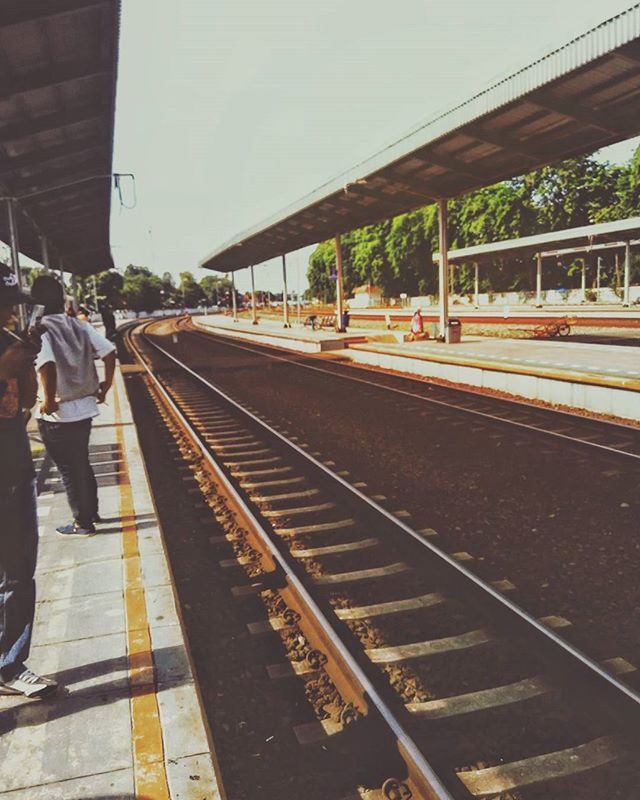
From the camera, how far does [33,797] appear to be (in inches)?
94.7

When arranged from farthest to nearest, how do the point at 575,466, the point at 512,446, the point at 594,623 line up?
the point at 512,446 → the point at 575,466 → the point at 594,623

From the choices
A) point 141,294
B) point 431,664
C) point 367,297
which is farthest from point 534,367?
point 141,294

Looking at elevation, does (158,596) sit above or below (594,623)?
above

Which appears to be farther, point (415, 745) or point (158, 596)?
point (158, 596)

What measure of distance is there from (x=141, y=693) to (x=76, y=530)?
8.30ft

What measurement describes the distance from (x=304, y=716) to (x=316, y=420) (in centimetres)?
819

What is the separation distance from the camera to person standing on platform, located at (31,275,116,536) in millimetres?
4562

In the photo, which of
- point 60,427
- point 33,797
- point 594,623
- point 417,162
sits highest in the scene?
point 417,162

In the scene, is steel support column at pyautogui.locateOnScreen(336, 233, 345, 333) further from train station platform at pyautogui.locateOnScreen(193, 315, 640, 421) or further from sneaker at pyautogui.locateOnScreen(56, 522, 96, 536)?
sneaker at pyautogui.locateOnScreen(56, 522, 96, 536)

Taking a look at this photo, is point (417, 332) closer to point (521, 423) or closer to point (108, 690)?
point (521, 423)

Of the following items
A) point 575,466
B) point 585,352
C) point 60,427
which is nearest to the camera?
point 60,427

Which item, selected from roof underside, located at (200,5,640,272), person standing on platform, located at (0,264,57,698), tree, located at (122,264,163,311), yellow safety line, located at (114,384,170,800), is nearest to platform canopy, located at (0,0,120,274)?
roof underside, located at (200,5,640,272)

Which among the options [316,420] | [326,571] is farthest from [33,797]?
[316,420]

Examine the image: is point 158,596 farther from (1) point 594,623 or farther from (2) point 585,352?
(2) point 585,352
